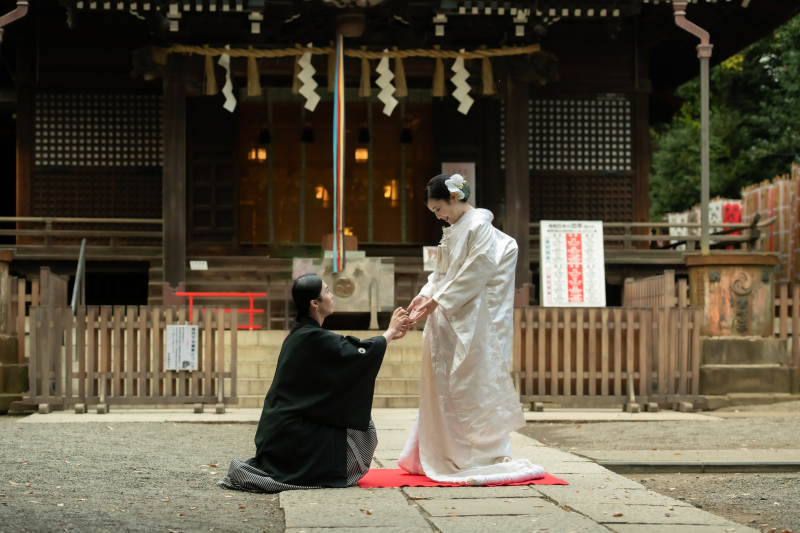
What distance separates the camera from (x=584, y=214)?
13797mm

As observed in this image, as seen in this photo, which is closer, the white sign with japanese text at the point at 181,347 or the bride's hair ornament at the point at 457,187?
the bride's hair ornament at the point at 457,187

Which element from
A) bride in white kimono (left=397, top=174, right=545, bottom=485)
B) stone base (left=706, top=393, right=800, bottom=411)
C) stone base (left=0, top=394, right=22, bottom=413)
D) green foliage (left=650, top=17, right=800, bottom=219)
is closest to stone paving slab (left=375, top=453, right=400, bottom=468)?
bride in white kimono (left=397, top=174, right=545, bottom=485)

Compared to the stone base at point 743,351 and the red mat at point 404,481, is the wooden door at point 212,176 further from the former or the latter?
the red mat at point 404,481

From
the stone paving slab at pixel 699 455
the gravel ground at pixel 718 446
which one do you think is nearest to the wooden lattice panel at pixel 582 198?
the gravel ground at pixel 718 446

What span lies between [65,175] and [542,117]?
294 inches

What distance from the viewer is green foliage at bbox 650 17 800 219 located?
19938 millimetres

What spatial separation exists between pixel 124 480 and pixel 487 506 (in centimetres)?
199

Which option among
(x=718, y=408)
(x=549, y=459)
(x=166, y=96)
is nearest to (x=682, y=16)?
(x=718, y=408)

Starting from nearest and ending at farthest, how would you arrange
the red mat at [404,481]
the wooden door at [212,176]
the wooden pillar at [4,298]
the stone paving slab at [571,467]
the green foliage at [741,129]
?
the red mat at [404,481] < the stone paving slab at [571,467] < the wooden pillar at [4,298] < the wooden door at [212,176] < the green foliage at [741,129]

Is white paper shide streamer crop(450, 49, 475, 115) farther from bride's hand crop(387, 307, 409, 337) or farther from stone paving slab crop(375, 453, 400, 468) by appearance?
bride's hand crop(387, 307, 409, 337)

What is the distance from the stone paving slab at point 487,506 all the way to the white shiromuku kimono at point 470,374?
43cm

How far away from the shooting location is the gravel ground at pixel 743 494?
3805mm

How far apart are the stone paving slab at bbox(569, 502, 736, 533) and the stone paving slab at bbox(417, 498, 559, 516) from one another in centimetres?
16

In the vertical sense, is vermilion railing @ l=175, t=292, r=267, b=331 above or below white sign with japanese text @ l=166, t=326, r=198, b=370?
above
